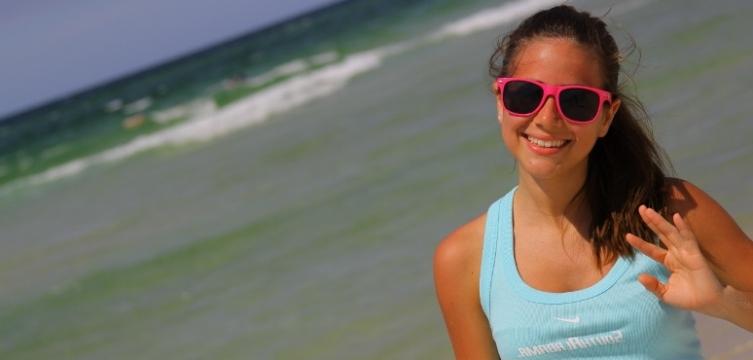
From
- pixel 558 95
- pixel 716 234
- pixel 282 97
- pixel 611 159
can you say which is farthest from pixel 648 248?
pixel 282 97

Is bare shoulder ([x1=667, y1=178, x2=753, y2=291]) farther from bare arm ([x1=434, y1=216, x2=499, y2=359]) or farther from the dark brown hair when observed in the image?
bare arm ([x1=434, y1=216, x2=499, y2=359])

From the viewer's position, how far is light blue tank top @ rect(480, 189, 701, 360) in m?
2.26

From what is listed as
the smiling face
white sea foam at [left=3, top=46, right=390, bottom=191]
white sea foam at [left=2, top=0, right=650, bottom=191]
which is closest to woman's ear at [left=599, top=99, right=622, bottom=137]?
the smiling face

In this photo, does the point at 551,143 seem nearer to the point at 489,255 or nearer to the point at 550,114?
the point at 550,114

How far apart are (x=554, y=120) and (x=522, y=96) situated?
9 cm

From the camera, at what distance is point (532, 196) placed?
7.96 ft

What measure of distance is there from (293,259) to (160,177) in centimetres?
781

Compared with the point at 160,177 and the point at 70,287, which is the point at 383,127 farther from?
the point at 160,177

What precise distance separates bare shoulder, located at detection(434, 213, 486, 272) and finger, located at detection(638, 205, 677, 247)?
42 cm

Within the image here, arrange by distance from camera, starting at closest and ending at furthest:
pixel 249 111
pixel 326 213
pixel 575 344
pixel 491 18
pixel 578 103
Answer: pixel 578 103, pixel 575 344, pixel 326 213, pixel 249 111, pixel 491 18

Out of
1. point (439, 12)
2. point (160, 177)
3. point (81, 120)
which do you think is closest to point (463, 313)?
point (160, 177)

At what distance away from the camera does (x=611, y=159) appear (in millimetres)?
2375

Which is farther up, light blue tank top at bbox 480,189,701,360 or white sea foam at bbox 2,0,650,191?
white sea foam at bbox 2,0,650,191

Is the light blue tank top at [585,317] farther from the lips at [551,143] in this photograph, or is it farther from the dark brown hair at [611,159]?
the lips at [551,143]
